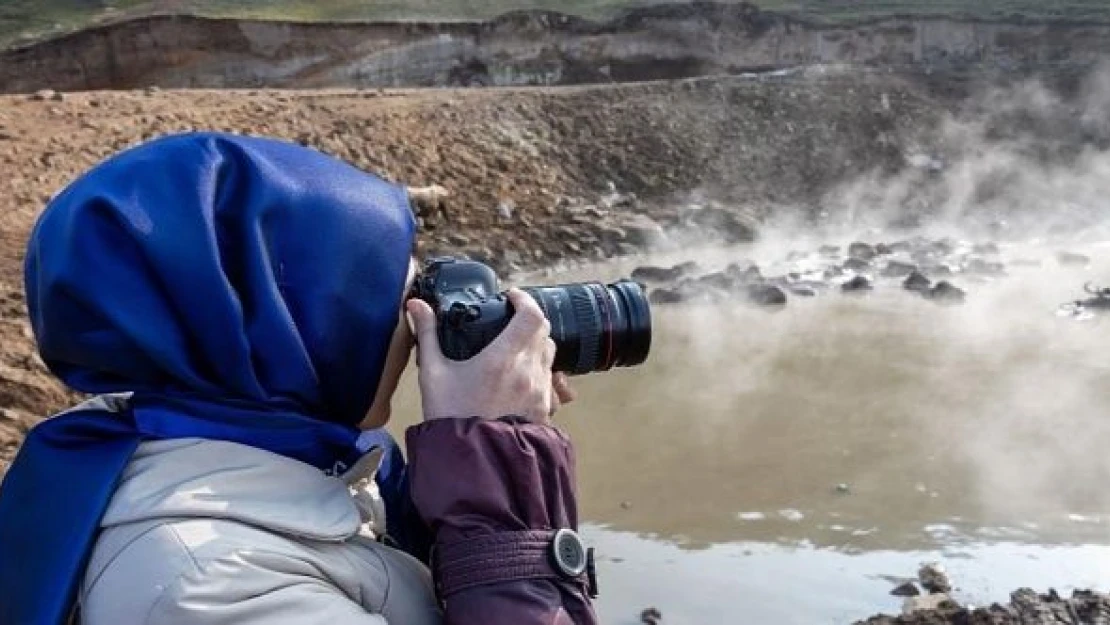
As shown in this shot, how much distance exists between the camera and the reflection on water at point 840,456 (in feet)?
18.3

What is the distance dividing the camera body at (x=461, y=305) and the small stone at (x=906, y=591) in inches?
158

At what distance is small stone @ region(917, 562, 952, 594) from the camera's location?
5.32 meters

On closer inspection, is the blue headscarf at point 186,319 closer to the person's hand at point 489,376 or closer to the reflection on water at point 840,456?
the person's hand at point 489,376

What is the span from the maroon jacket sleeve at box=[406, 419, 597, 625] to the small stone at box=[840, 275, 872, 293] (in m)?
9.16

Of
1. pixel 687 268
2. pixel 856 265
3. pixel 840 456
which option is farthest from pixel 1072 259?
pixel 840 456

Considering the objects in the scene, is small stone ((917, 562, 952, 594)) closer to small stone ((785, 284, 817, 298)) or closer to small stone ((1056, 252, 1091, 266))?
small stone ((785, 284, 817, 298))

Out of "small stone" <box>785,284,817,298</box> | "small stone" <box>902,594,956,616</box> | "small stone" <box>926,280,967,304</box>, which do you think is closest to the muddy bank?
"small stone" <box>902,594,956,616</box>

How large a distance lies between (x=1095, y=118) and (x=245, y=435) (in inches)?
594

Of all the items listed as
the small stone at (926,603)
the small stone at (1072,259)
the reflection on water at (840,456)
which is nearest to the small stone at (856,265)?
the reflection on water at (840,456)

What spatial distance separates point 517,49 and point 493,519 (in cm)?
1698

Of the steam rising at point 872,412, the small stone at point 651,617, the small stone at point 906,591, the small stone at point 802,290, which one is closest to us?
the small stone at point 651,617

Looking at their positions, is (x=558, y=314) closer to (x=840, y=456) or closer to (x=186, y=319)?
(x=186, y=319)

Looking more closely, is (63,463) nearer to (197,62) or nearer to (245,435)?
(245,435)

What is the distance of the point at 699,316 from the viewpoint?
970 centimetres
